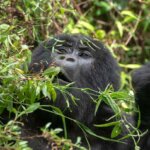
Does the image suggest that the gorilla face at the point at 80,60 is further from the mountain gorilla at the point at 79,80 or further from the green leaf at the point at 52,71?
the green leaf at the point at 52,71

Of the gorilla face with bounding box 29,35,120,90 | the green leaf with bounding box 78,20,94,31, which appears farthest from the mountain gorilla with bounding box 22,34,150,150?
the green leaf with bounding box 78,20,94,31

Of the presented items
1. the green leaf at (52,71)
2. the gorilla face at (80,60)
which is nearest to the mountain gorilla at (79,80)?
the gorilla face at (80,60)

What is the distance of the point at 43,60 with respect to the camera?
389 cm

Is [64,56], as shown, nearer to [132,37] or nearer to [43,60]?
[43,60]

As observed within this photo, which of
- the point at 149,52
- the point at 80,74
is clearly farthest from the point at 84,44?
the point at 149,52

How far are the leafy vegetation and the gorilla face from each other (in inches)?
5.6

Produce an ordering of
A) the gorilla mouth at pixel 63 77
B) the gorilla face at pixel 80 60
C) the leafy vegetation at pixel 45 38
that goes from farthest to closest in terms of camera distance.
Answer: the gorilla face at pixel 80 60 → the gorilla mouth at pixel 63 77 → the leafy vegetation at pixel 45 38

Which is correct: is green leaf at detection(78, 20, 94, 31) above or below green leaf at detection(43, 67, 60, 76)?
below

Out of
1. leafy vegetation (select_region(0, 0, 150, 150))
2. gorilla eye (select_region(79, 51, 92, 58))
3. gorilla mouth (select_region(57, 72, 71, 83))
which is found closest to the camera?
leafy vegetation (select_region(0, 0, 150, 150))

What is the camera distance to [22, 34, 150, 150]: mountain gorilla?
3768 millimetres

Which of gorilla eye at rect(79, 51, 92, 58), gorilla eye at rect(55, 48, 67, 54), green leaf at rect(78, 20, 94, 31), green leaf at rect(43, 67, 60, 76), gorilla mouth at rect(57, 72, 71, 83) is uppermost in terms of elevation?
green leaf at rect(43, 67, 60, 76)

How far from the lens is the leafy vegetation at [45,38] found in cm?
324

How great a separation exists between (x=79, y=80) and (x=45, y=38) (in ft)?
3.24

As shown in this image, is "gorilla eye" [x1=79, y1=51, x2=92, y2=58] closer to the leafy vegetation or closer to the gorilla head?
the gorilla head
